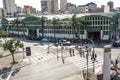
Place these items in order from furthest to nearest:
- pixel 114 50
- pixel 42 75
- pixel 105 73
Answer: pixel 114 50, pixel 42 75, pixel 105 73

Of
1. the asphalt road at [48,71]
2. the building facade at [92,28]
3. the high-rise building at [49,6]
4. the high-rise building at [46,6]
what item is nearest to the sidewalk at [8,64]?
the asphalt road at [48,71]

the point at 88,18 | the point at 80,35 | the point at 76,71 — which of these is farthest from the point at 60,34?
the point at 76,71

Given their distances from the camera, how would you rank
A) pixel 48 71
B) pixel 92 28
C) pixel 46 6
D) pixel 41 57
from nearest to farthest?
pixel 48 71 → pixel 41 57 → pixel 92 28 → pixel 46 6

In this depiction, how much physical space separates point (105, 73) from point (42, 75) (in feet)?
38.5

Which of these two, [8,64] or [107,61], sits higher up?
[107,61]

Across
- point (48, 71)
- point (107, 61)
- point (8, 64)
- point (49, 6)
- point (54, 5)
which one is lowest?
point (48, 71)

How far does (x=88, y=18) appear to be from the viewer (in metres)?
63.3

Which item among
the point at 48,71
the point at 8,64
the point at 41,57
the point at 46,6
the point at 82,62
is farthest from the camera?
the point at 46,6

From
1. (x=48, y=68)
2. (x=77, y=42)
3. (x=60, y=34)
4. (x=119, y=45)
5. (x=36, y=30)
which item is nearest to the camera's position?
(x=48, y=68)

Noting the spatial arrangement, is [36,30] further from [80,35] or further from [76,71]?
[76,71]

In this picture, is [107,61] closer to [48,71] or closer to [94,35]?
[48,71]

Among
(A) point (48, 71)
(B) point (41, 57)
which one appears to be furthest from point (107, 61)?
(B) point (41, 57)

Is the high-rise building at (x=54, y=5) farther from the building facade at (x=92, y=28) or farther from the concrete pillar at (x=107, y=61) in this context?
the concrete pillar at (x=107, y=61)

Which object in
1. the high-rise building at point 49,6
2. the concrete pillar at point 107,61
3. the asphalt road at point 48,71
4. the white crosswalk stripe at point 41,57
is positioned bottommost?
the asphalt road at point 48,71
